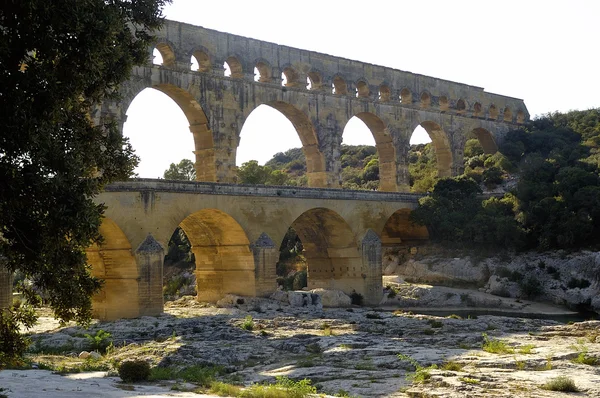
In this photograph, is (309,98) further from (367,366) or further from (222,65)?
(367,366)

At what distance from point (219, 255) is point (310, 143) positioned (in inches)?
407

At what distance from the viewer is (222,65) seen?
129ft

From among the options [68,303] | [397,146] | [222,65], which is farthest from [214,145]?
[68,303]

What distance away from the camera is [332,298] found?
1550 inches

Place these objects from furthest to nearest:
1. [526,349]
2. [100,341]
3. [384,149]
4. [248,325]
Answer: [384,149] → [248,325] → [100,341] → [526,349]

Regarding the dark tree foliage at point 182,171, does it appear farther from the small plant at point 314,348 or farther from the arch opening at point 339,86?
the small plant at point 314,348

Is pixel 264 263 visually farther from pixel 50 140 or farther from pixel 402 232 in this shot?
pixel 50 140

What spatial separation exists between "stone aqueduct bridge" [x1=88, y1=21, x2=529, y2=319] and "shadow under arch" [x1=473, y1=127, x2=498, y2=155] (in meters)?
7.61

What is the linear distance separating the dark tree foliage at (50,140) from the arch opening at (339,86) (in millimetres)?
32789

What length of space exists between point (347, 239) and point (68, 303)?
95.7 feet

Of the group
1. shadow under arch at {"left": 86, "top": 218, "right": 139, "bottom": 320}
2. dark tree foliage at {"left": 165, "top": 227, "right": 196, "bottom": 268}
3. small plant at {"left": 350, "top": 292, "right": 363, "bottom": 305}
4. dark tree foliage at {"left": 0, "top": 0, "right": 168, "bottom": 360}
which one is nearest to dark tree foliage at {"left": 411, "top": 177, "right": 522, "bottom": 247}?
small plant at {"left": 350, "top": 292, "right": 363, "bottom": 305}

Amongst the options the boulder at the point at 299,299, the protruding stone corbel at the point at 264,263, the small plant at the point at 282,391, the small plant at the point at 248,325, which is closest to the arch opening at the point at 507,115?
the boulder at the point at 299,299

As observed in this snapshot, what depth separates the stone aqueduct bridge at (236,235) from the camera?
31109 mm

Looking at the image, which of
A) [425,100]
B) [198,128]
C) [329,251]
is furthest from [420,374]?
[425,100]
